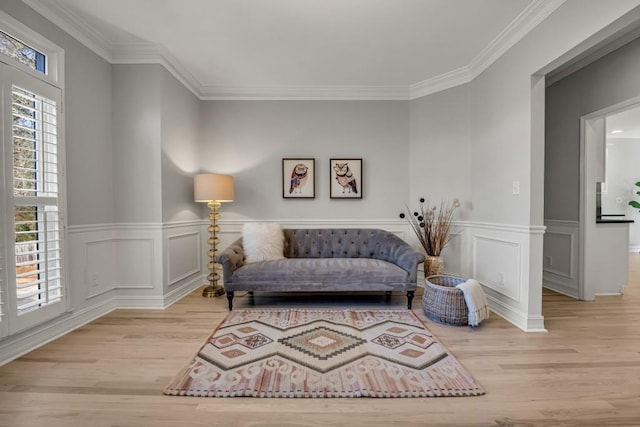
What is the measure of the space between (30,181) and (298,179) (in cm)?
260

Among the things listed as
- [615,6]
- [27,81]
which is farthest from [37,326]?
[615,6]

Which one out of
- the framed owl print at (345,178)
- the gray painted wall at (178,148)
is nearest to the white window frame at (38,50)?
the gray painted wall at (178,148)

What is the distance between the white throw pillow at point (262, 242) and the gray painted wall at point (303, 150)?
0.52 metres

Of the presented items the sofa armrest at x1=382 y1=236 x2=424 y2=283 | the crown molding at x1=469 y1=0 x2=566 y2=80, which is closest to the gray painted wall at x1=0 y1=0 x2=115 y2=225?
the sofa armrest at x1=382 y1=236 x2=424 y2=283

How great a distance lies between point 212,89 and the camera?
3.86 meters

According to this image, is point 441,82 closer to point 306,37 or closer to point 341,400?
point 306,37

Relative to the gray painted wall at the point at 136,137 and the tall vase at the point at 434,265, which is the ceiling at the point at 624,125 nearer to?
the tall vase at the point at 434,265

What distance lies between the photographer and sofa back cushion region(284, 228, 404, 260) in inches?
143

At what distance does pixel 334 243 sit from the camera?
12.1 ft

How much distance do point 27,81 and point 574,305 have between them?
5360 mm

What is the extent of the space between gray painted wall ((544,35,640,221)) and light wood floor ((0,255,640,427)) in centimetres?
146

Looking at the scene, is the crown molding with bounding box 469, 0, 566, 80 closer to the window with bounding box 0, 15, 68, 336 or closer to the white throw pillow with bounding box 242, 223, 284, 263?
the white throw pillow with bounding box 242, 223, 284, 263

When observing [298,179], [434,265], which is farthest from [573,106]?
[298,179]

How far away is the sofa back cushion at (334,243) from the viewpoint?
3625mm
